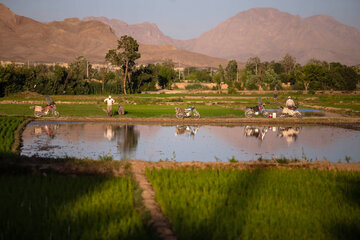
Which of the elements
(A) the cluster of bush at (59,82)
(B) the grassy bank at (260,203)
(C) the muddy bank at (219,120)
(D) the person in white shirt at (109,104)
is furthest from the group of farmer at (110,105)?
(A) the cluster of bush at (59,82)

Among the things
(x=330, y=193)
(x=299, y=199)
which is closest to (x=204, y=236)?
(x=299, y=199)

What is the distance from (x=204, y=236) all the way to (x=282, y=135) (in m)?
14.8

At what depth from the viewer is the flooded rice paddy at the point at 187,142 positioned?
45.6ft

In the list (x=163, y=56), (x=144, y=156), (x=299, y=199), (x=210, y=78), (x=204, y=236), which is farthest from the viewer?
(x=163, y=56)

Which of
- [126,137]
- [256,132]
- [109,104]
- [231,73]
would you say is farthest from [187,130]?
[231,73]

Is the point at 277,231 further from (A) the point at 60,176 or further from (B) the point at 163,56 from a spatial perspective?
(B) the point at 163,56

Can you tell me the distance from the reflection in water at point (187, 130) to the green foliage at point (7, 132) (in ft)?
24.6

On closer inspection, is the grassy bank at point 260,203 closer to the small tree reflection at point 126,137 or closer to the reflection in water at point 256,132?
the small tree reflection at point 126,137

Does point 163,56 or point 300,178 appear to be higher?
point 163,56

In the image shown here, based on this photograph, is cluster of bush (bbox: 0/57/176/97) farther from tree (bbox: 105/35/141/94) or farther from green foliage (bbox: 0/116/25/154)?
green foliage (bbox: 0/116/25/154)

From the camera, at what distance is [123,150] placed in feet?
48.1

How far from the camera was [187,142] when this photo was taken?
17.0m

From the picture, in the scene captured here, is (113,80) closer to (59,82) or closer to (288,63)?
(59,82)

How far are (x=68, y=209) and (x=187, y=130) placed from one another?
15.0 meters
